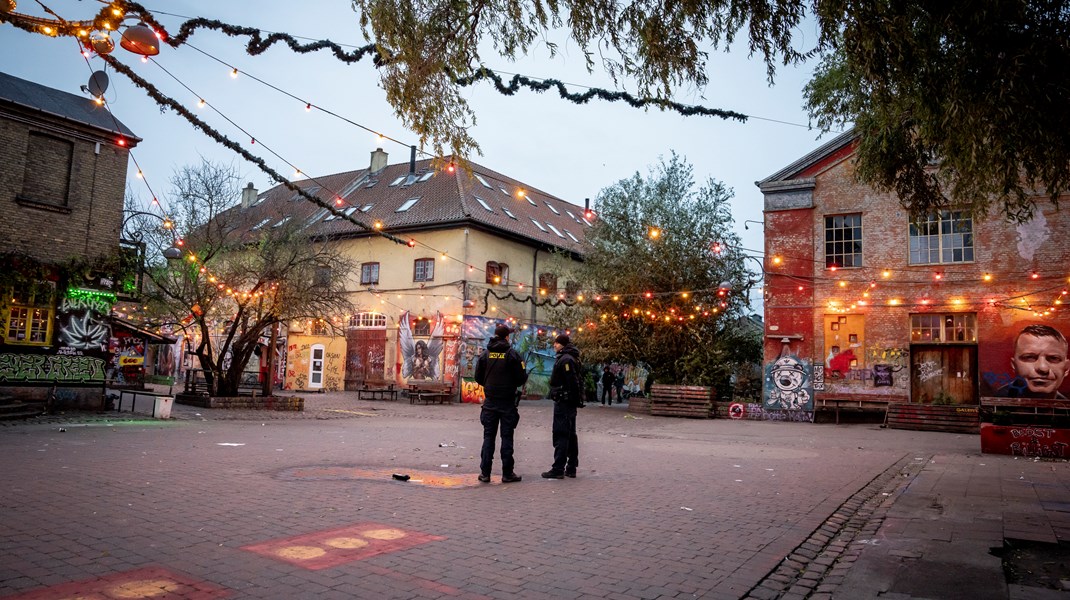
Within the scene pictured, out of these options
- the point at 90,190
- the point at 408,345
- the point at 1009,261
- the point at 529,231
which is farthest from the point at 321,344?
the point at 1009,261

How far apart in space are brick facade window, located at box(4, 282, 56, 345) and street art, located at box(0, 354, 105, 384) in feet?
1.52

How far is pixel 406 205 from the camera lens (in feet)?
106

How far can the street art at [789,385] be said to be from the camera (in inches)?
869

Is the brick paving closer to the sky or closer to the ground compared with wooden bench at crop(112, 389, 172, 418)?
closer to the ground

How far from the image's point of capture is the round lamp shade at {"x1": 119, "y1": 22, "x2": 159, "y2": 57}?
23.0 ft

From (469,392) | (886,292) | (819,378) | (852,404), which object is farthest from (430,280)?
(886,292)

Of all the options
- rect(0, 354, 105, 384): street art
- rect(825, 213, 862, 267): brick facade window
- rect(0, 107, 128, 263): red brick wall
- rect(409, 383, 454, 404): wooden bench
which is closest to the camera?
rect(0, 354, 105, 384): street art

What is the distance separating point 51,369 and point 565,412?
1331 cm

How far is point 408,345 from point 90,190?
49.8 ft

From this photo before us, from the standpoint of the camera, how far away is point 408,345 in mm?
30328

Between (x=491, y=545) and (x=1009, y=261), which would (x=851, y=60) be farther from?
(x=1009, y=261)

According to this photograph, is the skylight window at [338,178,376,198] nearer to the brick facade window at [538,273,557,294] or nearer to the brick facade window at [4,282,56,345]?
the brick facade window at [538,273,557,294]

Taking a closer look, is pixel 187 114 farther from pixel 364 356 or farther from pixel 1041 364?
pixel 364 356

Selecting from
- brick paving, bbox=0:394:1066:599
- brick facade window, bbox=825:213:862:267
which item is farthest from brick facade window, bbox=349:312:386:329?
brick paving, bbox=0:394:1066:599
